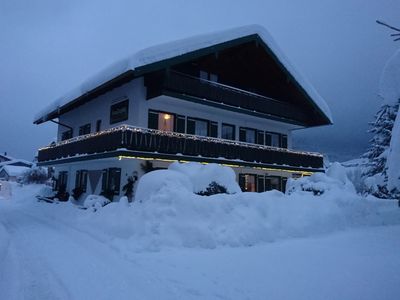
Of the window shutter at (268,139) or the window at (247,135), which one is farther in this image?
the window shutter at (268,139)

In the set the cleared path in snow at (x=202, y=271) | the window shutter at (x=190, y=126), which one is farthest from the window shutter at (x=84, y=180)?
the cleared path in snow at (x=202, y=271)

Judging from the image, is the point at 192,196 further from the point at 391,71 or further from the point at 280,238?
the point at 391,71

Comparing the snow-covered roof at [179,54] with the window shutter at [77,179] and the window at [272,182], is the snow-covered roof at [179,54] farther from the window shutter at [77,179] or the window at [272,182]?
the window at [272,182]

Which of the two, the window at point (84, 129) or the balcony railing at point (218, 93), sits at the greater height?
the balcony railing at point (218, 93)

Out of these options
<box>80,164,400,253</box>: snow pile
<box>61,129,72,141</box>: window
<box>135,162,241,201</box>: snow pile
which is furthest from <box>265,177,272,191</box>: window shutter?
<box>61,129,72,141</box>: window

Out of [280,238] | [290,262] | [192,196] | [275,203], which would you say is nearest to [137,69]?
[192,196]

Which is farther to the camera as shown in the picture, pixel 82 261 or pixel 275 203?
pixel 275 203

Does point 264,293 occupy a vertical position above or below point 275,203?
below

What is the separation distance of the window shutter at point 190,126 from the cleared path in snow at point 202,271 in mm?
12023

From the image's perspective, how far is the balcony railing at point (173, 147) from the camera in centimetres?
1808

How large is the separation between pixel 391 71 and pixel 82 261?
774cm

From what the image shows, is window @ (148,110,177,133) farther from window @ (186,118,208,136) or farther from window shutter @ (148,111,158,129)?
window @ (186,118,208,136)

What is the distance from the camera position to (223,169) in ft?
49.9

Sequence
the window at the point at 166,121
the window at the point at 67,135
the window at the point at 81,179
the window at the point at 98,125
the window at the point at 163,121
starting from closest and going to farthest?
1. the window at the point at 163,121
2. the window at the point at 166,121
3. the window at the point at 98,125
4. the window at the point at 81,179
5. the window at the point at 67,135
